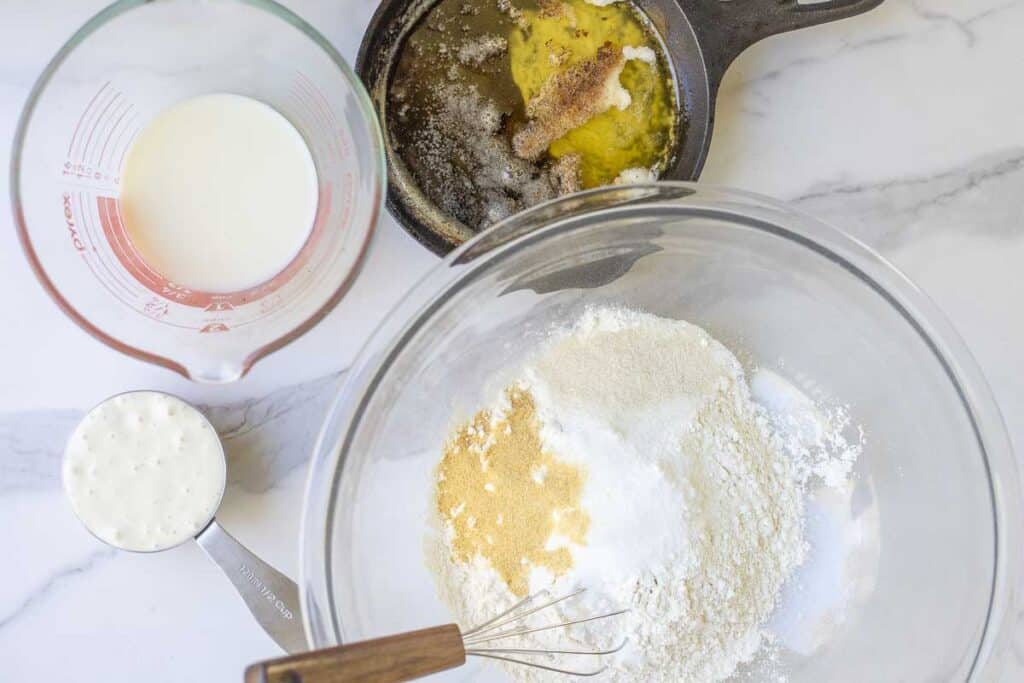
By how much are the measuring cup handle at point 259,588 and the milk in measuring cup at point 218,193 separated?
1.01 ft

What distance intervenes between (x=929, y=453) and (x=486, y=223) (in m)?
0.60

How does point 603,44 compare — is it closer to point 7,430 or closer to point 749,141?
point 749,141

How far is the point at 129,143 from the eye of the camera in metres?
1.09

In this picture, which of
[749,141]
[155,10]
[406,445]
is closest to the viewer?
[155,10]

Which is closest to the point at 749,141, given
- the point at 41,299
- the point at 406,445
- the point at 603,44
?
the point at 603,44

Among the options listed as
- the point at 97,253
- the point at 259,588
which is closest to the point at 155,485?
the point at 259,588

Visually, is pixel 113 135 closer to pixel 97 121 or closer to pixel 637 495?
pixel 97 121

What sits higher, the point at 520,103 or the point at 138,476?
the point at 520,103

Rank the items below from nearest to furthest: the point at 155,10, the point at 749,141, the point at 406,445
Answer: the point at 155,10 < the point at 406,445 < the point at 749,141

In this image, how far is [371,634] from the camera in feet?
3.59

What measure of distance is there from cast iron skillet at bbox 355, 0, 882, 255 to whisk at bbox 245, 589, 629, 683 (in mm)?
429

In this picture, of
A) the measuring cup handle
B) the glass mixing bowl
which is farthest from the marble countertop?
the glass mixing bowl

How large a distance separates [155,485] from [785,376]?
77cm

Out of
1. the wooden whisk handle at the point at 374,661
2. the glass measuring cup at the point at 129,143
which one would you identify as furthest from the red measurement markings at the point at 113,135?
→ the wooden whisk handle at the point at 374,661
